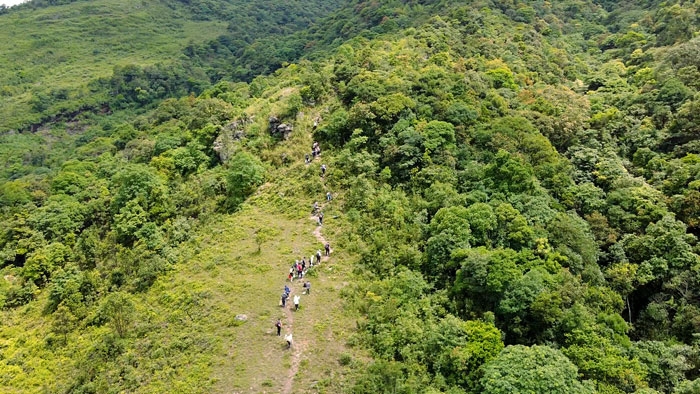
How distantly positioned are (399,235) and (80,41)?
492ft

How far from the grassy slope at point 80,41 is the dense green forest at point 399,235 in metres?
87.0

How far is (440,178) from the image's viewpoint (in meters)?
33.0

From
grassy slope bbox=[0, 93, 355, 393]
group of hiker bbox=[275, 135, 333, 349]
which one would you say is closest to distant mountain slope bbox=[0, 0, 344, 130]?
grassy slope bbox=[0, 93, 355, 393]

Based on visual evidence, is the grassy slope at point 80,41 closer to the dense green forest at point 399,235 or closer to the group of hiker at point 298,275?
the dense green forest at point 399,235

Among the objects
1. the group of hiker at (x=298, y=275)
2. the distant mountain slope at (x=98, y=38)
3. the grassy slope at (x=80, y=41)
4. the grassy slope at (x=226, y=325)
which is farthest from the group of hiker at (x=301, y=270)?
the grassy slope at (x=80, y=41)

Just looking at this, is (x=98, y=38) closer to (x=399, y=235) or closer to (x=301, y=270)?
(x=301, y=270)

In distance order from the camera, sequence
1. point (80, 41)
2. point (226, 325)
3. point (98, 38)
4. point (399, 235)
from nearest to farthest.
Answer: point (226, 325) → point (399, 235) → point (80, 41) → point (98, 38)

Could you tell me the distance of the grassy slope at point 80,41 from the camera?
12091 cm

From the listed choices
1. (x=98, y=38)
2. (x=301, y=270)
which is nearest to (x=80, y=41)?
(x=98, y=38)

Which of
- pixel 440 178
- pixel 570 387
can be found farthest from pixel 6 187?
pixel 570 387

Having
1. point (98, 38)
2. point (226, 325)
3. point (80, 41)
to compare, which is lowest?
point (80, 41)

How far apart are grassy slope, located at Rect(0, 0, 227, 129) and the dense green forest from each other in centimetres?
8698

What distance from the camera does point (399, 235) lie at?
2998cm

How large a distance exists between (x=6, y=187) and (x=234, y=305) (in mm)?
36523
